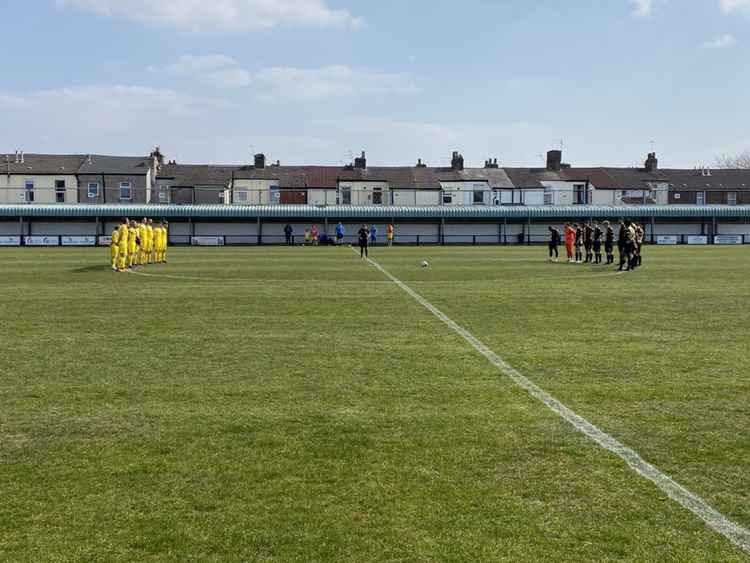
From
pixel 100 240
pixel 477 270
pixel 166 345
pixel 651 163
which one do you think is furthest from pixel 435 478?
pixel 651 163

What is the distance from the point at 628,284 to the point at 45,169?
68700mm

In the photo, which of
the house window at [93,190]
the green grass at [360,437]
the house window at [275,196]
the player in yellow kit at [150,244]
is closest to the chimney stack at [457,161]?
the house window at [275,196]

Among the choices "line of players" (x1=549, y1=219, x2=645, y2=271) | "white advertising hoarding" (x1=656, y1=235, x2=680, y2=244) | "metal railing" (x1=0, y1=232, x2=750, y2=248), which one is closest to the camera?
"line of players" (x1=549, y1=219, x2=645, y2=271)

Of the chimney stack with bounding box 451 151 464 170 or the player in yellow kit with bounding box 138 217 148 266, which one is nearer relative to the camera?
the player in yellow kit with bounding box 138 217 148 266

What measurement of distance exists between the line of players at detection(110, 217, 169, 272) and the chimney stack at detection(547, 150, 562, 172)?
59.7m

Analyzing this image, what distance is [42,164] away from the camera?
265 ft

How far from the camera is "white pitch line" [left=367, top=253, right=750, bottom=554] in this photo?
5.17 metres

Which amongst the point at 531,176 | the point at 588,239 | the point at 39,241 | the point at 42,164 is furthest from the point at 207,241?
the point at 588,239

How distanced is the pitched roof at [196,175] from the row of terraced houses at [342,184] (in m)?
0.10

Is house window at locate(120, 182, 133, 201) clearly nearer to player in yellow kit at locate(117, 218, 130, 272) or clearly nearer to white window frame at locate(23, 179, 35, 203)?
white window frame at locate(23, 179, 35, 203)

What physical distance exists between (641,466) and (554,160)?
88.3m

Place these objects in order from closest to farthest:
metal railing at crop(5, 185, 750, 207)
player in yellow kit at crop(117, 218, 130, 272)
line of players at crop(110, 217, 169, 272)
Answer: player in yellow kit at crop(117, 218, 130, 272)
line of players at crop(110, 217, 169, 272)
metal railing at crop(5, 185, 750, 207)

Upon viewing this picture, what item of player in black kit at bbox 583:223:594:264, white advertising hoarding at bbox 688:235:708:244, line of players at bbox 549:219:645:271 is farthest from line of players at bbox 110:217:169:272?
white advertising hoarding at bbox 688:235:708:244

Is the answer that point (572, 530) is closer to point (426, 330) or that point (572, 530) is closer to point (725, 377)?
point (725, 377)
